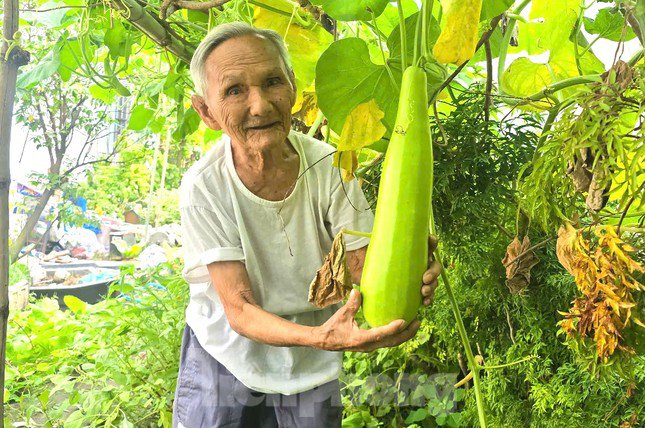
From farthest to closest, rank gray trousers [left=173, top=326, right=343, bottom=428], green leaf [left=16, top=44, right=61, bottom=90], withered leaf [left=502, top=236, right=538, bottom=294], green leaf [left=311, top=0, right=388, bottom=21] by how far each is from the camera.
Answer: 1. green leaf [left=16, top=44, right=61, bottom=90]
2. gray trousers [left=173, top=326, right=343, bottom=428]
3. withered leaf [left=502, top=236, right=538, bottom=294]
4. green leaf [left=311, top=0, right=388, bottom=21]

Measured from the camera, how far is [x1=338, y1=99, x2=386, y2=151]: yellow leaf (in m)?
0.69

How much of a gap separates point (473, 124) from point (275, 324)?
15.1 inches

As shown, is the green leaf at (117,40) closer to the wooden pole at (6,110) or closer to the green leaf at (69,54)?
the green leaf at (69,54)

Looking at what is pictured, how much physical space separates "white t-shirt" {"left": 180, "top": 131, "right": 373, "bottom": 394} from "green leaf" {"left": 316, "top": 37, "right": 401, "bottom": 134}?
160 millimetres

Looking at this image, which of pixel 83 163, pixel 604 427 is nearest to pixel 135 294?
pixel 83 163

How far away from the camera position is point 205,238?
84 centimetres

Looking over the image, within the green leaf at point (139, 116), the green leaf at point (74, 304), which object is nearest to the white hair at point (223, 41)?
the green leaf at point (139, 116)

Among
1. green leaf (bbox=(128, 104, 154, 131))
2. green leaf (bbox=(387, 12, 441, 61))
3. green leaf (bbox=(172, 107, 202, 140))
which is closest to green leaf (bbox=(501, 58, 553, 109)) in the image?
green leaf (bbox=(387, 12, 441, 61))

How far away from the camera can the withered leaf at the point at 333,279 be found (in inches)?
23.7

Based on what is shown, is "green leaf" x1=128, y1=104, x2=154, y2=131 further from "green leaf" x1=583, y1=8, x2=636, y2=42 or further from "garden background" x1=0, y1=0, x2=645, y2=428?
"green leaf" x1=583, y1=8, x2=636, y2=42

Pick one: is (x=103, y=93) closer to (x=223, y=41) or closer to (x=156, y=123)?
(x=156, y=123)

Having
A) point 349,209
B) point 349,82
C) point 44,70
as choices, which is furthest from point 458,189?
point 44,70

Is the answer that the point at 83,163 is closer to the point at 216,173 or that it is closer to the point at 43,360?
the point at 43,360

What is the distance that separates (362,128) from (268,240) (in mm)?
254
